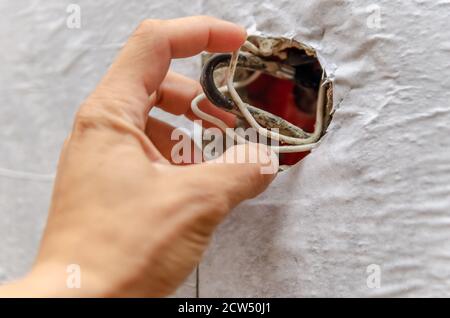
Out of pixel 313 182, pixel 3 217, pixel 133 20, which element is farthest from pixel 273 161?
pixel 3 217

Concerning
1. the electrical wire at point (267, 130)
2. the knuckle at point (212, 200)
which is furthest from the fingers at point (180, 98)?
the knuckle at point (212, 200)

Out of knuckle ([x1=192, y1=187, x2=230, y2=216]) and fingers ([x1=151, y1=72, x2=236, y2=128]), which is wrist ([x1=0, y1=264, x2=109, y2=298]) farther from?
fingers ([x1=151, y1=72, x2=236, y2=128])

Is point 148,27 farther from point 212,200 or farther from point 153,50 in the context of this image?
point 212,200

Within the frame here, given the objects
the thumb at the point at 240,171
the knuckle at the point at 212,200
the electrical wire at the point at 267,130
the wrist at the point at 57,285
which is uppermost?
the electrical wire at the point at 267,130

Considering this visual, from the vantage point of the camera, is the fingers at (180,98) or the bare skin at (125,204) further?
the fingers at (180,98)

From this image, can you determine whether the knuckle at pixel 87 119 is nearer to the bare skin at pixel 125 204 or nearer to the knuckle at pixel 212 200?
the bare skin at pixel 125 204

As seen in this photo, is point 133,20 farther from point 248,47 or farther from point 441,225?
point 441,225

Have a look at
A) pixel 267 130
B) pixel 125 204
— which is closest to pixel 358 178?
pixel 267 130
